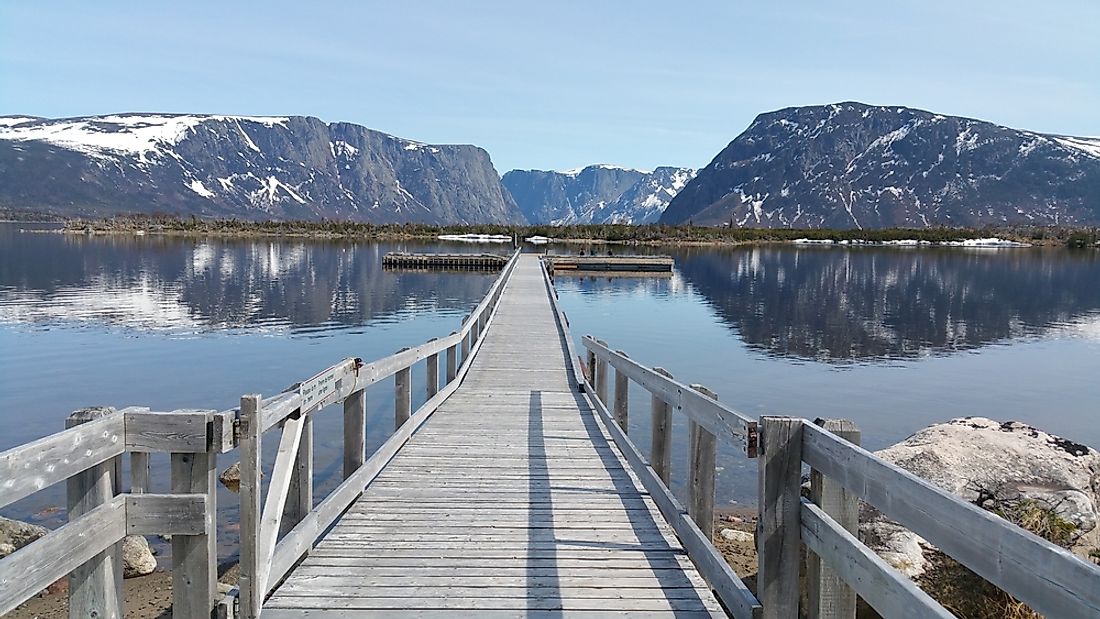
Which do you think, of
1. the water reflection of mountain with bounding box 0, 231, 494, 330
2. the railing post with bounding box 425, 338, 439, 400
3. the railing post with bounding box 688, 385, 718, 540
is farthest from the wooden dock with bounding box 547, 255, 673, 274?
the railing post with bounding box 688, 385, 718, 540

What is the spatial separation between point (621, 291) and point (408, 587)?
41828mm

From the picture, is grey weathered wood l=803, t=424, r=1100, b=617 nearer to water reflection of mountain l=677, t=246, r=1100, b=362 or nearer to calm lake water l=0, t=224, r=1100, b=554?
calm lake water l=0, t=224, r=1100, b=554

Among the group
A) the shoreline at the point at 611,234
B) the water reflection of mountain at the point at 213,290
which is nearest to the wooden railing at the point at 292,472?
the water reflection of mountain at the point at 213,290

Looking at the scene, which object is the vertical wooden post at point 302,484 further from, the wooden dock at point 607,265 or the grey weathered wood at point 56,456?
the wooden dock at point 607,265

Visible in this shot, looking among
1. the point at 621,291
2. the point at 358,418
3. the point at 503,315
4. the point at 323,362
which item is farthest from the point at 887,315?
the point at 358,418

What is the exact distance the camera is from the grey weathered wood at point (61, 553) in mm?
2834

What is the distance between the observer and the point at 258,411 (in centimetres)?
398

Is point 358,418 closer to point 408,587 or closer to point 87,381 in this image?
point 408,587

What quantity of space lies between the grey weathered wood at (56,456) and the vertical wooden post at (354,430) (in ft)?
10.4

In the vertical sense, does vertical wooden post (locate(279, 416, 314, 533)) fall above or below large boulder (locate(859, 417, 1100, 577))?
above

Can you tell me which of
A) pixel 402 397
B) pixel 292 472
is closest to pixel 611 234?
pixel 402 397

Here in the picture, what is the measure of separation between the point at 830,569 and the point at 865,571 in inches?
19.8

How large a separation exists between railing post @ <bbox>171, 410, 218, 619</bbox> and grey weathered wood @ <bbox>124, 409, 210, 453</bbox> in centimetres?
5

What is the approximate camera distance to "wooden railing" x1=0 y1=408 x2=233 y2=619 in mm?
2920
